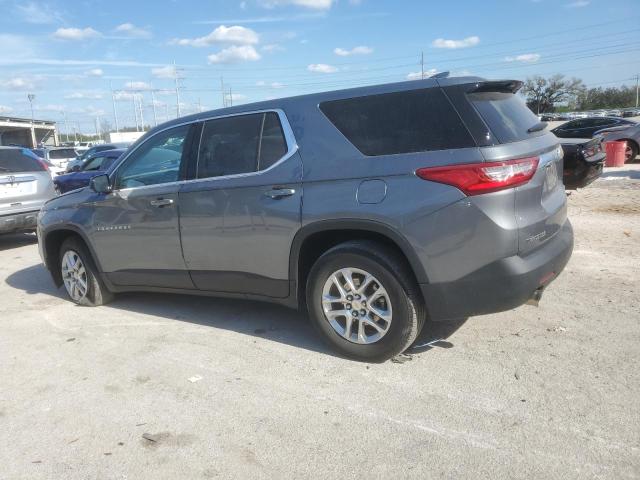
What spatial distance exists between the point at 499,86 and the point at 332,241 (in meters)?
1.54

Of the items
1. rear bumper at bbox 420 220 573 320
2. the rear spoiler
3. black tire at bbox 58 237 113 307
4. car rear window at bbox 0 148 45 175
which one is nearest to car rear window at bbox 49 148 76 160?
car rear window at bbox 0 148 45 175

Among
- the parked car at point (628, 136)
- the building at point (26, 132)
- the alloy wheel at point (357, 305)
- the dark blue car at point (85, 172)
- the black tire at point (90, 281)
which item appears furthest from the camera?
the building at point (26, 132)

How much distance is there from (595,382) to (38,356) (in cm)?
410

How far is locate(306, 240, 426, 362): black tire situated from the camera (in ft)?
11.7

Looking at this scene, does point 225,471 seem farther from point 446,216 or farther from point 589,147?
point 589,147

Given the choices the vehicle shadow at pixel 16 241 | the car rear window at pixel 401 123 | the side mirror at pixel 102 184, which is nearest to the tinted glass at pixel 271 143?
the car rear window at pixel 401 123

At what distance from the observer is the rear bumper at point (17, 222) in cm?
883

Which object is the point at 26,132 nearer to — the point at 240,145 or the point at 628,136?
the point at 628,136

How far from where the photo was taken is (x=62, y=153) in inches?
1031

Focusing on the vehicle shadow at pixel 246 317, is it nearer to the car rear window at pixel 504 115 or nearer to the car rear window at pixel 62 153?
the car rear window at pixel 504 115

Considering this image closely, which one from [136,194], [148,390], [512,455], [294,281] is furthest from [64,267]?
[512,455]

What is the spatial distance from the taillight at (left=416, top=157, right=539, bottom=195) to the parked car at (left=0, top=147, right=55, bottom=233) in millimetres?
7983

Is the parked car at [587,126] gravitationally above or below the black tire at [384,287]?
above

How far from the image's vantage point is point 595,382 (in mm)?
3334
